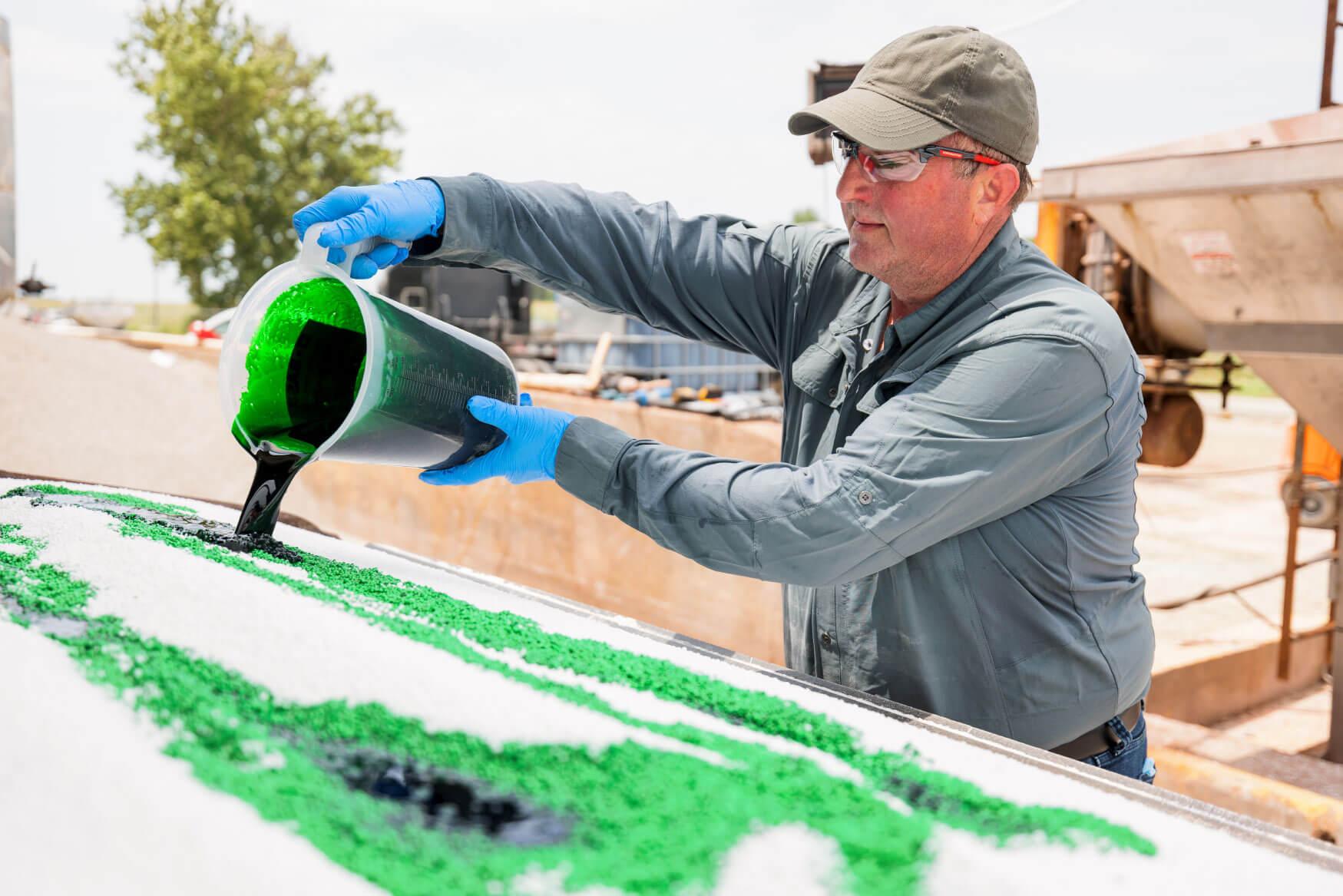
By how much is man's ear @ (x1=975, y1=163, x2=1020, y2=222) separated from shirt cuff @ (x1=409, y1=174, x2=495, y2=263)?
3.13ft

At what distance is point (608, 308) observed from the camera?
2363 mm

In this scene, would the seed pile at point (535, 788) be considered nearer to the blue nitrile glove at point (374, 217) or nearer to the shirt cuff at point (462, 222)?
the blue nitrile glove at point (374, 217)

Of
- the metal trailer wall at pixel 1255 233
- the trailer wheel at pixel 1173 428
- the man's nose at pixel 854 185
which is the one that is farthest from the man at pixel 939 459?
the trailer wheel at pixel 1173 428

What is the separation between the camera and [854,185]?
5.98 feet

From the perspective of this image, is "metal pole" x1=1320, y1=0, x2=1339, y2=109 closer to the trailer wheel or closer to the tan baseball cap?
the trailer wheel

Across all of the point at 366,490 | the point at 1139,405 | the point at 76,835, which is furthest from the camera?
the point at 366,490

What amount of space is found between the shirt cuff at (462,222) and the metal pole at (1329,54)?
3424 millimetres

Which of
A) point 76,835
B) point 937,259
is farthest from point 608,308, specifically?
point 76,835

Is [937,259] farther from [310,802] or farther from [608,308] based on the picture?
[310,802]

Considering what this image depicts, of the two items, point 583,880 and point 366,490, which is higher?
point 583,880

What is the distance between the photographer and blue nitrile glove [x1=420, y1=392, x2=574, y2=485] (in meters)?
1.82

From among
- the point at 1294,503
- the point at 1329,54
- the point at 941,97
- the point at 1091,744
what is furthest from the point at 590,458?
the point at 1294,503

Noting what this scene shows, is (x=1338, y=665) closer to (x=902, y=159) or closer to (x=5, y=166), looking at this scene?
(x=902, y=159)

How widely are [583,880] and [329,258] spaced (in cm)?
128
